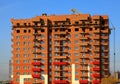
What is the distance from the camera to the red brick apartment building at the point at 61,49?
13338 cm

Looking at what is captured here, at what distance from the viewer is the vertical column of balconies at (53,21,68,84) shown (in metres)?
136

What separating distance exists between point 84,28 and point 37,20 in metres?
18.3

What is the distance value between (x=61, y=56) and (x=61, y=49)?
9.27 ft

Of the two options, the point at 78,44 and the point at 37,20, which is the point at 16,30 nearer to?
the point at 37,20

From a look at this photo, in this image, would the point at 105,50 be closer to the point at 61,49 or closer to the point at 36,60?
the point at 61,49

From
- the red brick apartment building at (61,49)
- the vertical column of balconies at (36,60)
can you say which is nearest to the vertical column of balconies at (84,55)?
the red brick apartment building at (61,49)

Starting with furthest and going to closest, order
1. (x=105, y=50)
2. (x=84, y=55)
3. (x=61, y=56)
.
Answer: (x=61, y=56)
(x=84, y=55)
(x=105, y=50)

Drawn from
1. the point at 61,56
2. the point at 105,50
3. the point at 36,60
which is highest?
the point at 105,50

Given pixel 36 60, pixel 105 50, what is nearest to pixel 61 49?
pixel 36 60

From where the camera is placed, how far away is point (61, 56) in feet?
447

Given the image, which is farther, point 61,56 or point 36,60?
point 36,60

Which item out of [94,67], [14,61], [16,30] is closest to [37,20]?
[16,30]

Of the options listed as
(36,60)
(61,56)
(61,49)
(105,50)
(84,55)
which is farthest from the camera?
(36,60)

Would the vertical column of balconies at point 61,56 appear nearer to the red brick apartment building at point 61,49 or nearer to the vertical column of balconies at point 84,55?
the red brick apartment building at point 61,49
